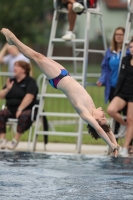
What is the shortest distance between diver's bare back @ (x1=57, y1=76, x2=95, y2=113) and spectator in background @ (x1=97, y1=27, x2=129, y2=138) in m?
2.76

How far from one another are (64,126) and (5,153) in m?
5.35

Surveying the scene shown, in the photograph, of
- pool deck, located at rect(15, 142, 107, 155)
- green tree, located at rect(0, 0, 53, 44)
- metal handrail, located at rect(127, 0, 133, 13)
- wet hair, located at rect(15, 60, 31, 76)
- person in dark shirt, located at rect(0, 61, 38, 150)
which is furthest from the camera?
green tree, located at rect(0, 0, 53, 44)

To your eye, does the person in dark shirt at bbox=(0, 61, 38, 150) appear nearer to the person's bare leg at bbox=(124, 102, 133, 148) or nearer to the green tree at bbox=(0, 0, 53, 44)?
the person's bare leg at bbox=(124, 102, 133, 148)

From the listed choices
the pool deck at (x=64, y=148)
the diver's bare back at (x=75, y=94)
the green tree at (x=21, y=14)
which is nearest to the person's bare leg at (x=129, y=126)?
the pool deck at (x=64, y=148)

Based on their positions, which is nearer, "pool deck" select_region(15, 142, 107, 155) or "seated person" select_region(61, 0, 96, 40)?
"seated person" select_region(61, 0, 96, 40)

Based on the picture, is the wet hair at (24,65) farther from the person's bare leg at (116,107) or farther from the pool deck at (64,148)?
the person's bare leg at (116,107)

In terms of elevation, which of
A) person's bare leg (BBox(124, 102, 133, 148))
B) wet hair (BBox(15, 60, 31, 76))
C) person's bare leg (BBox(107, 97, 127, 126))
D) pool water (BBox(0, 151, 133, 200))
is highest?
wet hair (BBox(15, 60, 31, 76))

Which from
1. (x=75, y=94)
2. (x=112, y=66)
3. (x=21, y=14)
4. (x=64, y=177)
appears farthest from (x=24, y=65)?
(x=21, y=14)

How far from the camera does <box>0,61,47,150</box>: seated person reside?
1391 centimetres

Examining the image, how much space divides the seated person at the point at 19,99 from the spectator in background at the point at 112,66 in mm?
1356

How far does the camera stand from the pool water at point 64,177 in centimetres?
915

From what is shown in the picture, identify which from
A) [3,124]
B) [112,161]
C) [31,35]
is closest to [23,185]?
[112,161]

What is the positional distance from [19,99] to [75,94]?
11.5 feet

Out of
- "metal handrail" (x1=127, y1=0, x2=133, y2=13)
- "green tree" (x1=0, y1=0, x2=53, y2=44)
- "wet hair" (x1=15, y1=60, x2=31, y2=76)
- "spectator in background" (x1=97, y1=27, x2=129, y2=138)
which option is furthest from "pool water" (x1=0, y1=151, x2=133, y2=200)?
"green tree" (x1=0, y1=0, x2=53, y2=44)
